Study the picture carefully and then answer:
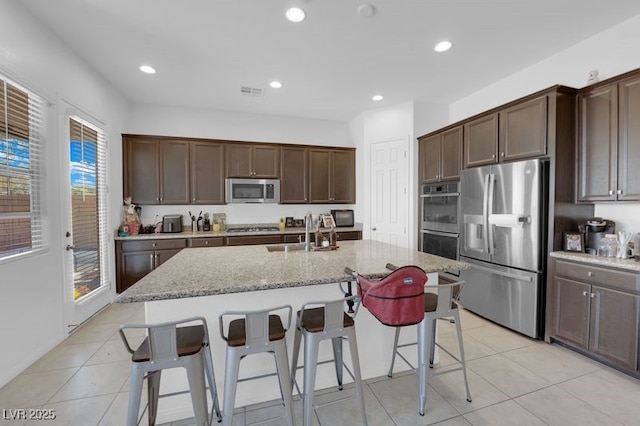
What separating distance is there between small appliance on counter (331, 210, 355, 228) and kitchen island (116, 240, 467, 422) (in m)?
2.71

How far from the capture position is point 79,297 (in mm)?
2963

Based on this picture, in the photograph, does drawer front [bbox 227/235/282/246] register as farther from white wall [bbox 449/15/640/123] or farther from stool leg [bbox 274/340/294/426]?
white wall [bbox 449/15/640/123]

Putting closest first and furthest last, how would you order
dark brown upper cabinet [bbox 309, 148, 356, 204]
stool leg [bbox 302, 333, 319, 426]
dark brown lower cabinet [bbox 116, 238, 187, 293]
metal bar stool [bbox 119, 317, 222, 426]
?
metal bar stool [bbox 119, 317, 222, 426], stool leg [bbox 302, 333, 319, 426], dark brown lower cabinet [bbox 116, 238, 187, 293], dark brown upper cabinet [bbox 309, 148, 356, 204]

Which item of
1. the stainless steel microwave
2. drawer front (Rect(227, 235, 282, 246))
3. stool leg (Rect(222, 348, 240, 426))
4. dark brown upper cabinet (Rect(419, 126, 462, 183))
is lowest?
stool leg (Rect(222, 348, 240, 426))

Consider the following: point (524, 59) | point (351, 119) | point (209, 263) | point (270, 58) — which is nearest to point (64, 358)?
point (209, 263)

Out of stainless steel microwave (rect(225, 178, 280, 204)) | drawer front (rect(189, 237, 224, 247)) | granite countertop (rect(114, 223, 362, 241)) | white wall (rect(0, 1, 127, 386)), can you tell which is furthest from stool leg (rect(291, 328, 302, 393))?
stainless steel microwave (rect(225, 178, 280, 204))

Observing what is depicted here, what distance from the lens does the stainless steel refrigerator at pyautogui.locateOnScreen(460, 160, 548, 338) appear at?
259cm

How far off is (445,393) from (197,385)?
1.65 metres

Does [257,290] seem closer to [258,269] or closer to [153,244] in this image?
[258,269]

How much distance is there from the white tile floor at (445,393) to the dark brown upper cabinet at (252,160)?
9.16 ft

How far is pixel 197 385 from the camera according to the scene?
1.32m

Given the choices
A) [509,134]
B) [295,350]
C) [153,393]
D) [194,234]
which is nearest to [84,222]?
[194,234]

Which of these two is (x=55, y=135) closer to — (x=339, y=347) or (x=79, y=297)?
(x=79, y=297)

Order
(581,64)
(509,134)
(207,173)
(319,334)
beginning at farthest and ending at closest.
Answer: (207,173) → (509,134) → (581,64) → (319,334)
